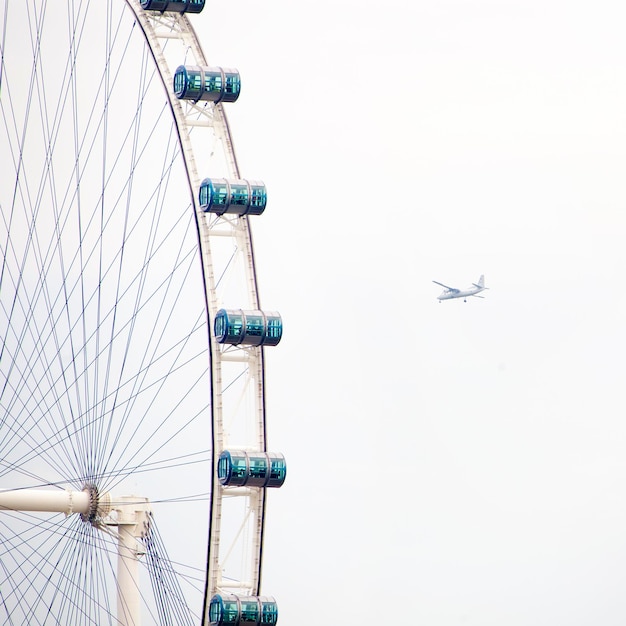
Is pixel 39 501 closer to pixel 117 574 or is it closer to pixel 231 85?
pixel 117 574

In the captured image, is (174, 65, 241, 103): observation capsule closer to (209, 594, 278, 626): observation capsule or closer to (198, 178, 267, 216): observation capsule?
(198, 178, 267, 216): observation capsule

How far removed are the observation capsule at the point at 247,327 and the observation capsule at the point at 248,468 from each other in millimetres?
3438

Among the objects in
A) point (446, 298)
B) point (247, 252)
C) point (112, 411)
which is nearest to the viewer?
point (112, 411)

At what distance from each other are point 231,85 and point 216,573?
15.4 meters

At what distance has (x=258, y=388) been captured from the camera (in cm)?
6122

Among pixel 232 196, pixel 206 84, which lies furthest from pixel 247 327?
pixel 206 84

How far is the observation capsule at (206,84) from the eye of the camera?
61969 mm

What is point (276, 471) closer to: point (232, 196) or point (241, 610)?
point (241, 610)

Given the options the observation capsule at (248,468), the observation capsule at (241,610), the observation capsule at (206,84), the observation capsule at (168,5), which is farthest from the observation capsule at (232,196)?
the observation capsule at (241,610)

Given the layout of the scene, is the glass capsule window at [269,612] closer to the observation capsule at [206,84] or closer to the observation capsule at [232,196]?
the observation capsule at [232,196]

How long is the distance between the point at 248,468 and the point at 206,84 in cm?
1224

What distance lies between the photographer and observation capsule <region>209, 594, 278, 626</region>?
5856 cm

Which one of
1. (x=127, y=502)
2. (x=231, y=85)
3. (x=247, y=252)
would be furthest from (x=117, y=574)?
(x=231, y=85)

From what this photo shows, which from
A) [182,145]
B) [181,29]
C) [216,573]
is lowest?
[216,573]
